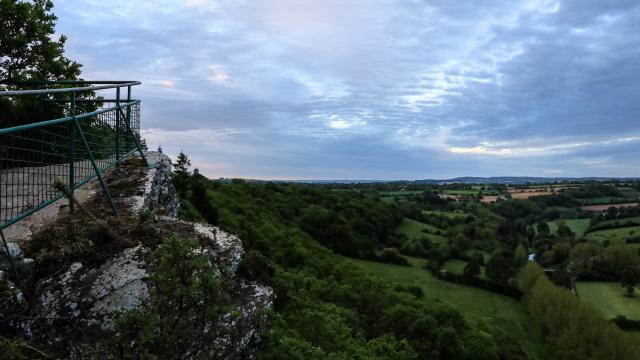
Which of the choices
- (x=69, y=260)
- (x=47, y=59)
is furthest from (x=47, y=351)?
(x=47, y=59)

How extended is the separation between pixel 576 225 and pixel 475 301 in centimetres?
7920

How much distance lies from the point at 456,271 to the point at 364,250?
55.6 feet

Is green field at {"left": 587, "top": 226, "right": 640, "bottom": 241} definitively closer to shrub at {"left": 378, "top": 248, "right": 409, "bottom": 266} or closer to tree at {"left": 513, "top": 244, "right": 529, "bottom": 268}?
tree at {"left": 513, "top": 244, "right": 529, "bottom": 268}

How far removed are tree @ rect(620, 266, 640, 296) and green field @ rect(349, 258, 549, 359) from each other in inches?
770

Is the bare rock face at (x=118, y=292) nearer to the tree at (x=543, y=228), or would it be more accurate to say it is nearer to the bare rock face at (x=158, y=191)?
the bare rock face at (x=158, y=191)

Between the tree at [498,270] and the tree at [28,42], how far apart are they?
250 ft

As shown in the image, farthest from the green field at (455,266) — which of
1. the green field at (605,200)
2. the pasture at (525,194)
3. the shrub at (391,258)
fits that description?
the pasture at (525,194)

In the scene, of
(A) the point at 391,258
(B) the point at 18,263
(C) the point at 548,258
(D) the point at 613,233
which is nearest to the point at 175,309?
(B) the point at 18,263

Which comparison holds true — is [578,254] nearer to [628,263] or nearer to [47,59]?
[628,263]

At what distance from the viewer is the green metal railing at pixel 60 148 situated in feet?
23.6

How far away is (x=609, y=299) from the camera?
2950 inches

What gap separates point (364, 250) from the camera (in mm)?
85312

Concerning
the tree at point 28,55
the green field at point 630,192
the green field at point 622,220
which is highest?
the tree at point 28,55

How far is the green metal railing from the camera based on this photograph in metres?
7.21
